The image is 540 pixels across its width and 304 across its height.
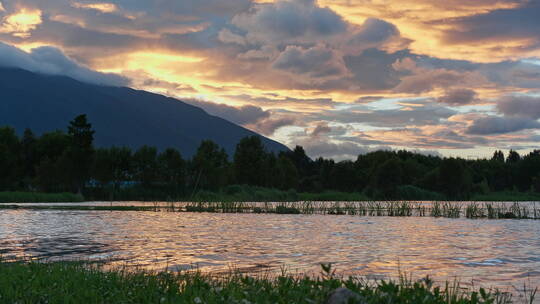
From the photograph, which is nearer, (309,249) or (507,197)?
(309,249)

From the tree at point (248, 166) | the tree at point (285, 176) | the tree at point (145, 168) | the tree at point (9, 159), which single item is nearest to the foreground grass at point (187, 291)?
the tree at point (9, 159)

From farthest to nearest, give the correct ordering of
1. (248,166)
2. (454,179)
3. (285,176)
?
(285,176) < (248,166) < (454,179)

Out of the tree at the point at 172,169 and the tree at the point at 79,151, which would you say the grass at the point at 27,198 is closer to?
the tree at the point at 79,151

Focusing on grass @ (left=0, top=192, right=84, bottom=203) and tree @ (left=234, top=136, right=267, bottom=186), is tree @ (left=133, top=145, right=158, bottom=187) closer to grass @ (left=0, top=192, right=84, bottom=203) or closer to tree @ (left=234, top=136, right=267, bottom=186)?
tree @ (left=234, top=136, right=267, bottom=186)

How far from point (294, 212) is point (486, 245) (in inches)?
1352

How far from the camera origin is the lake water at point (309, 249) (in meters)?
18.8

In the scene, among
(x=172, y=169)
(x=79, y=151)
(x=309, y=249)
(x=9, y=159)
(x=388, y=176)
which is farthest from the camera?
(x=388, y=176)

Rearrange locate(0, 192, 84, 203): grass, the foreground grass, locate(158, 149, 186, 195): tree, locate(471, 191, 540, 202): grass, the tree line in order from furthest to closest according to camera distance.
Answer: locate(158, 149, 186, 195): tree
locate(471, 191, 540, 202): grass
the tree line
locate(0, 192, 84, 203): grass
the foreground grass

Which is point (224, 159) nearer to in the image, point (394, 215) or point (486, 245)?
point (394, 215)

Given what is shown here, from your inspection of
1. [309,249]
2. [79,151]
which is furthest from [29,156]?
[309,249]

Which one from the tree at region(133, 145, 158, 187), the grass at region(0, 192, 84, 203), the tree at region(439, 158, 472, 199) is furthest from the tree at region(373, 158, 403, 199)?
the grass at region(0, 192, 84, 203)

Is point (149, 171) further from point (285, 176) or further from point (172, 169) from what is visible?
point (285, 176)

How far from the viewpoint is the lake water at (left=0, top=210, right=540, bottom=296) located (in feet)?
61.6

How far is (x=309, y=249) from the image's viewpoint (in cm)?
2506
